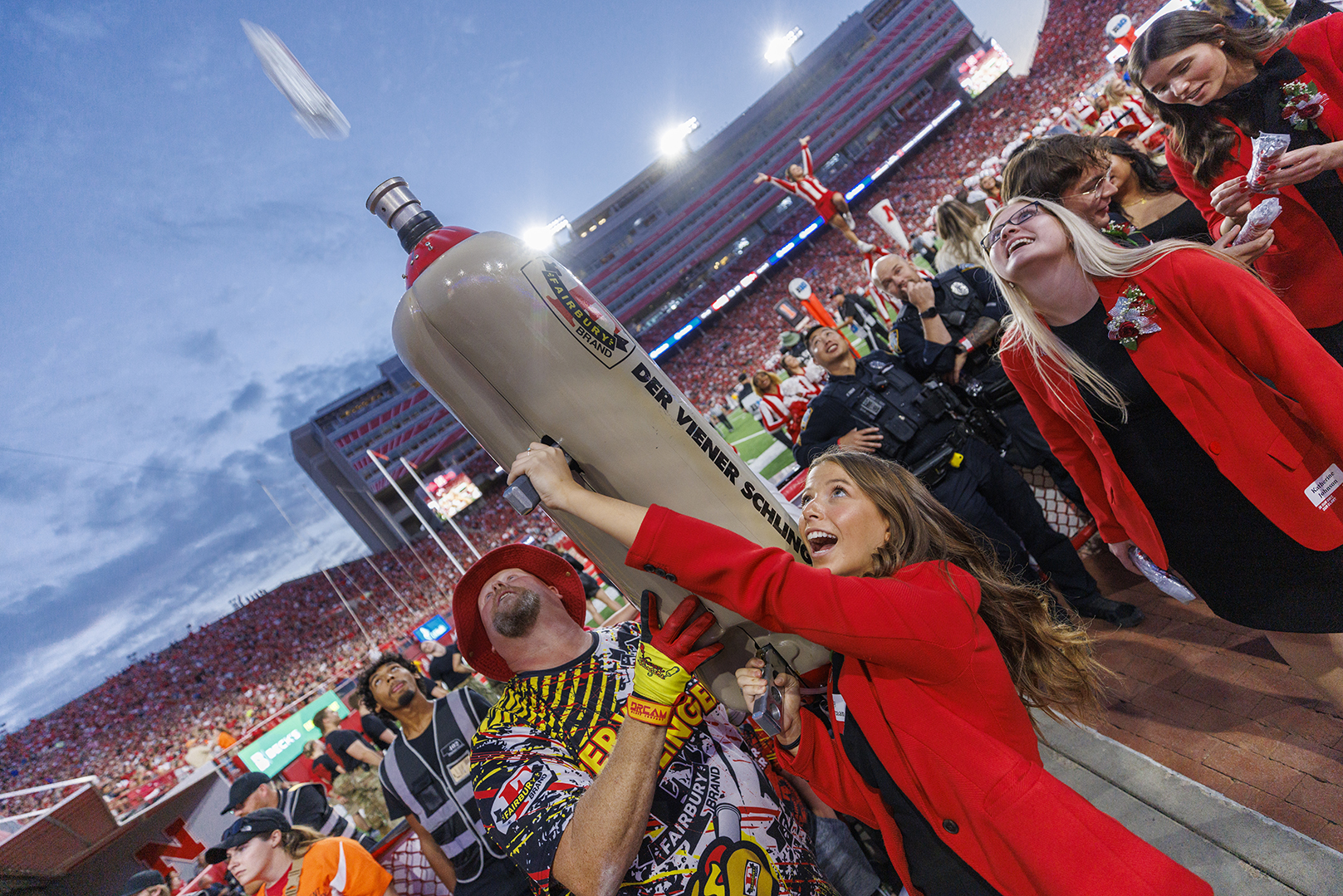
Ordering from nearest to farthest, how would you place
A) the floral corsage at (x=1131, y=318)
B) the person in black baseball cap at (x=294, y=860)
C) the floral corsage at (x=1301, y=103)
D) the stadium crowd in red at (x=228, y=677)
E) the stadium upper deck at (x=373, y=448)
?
the floral corsage at (x=1131, y=318) → the floral corsage at (x=1301, y=103) → the person in black baseball cap at (x=294, y=860) → the stadium crowd in red at (x=228, y=677) → the stadium upper deck at (x=373, y=448)

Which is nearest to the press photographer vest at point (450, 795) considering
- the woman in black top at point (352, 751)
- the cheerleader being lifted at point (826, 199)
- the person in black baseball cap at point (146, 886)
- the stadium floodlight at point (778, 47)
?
the person in black baseball cap at point (146, 886)

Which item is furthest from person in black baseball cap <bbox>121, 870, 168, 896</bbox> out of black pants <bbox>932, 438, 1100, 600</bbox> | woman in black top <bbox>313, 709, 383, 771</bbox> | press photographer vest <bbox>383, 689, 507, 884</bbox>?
black pants <bbox>932, 438, 1100, 600</bbox>

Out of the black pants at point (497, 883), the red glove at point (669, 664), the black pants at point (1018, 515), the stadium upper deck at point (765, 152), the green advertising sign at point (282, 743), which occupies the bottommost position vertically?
the black pants at point (1018, 515)

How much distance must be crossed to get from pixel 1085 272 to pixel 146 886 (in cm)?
575

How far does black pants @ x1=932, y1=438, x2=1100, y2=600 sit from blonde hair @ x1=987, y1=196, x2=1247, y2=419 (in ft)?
4.40

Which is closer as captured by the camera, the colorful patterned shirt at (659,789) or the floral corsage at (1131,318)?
the colorful patterned shirt at (659,789)

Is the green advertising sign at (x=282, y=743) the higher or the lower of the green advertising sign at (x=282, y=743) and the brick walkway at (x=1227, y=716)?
the higher

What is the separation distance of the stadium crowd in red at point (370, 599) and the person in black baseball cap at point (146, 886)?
1351 cm

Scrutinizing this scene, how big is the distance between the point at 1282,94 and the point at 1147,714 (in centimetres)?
233

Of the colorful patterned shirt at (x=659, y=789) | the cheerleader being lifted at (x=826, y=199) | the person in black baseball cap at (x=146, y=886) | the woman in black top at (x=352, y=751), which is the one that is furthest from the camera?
the cheerleader being lifted at (x=826, y=199)

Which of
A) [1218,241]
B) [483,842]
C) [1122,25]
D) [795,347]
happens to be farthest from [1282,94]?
[1122,25]

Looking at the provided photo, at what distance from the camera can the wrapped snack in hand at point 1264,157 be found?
172 cm

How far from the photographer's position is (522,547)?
2.14 m

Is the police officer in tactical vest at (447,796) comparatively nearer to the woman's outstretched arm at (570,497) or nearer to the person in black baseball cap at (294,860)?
the person in black baseball cap at (294,860)
